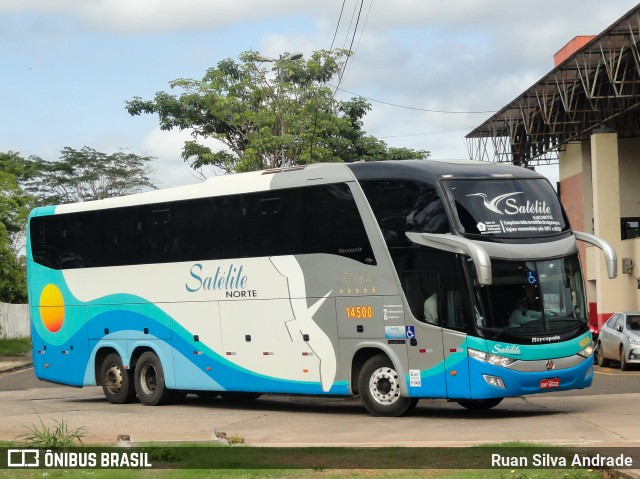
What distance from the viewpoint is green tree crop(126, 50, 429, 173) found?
42781 millimetres

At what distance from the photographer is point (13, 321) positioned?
65312mm

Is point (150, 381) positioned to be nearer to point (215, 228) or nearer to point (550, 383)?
point (215, 228)

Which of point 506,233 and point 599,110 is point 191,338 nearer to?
point 506,233

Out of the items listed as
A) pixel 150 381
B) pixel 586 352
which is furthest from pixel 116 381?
pixel 586 352

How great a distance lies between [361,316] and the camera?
18.7 m

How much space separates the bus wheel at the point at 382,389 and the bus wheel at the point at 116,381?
616 cm

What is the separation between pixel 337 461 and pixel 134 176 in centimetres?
7094

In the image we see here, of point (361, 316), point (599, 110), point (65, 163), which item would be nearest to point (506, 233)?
point (361, 316)

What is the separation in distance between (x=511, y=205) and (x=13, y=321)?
170ft

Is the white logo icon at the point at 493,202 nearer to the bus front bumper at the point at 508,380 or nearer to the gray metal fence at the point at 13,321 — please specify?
the bus front bumper at the point at 508,380

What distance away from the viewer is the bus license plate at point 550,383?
1736cm

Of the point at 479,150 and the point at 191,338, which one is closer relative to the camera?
the point at 191,338

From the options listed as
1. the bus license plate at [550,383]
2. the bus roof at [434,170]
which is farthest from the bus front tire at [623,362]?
the bus license plate at [550,383]

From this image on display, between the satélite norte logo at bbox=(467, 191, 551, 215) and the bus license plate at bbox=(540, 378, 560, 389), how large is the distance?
2.56 m
